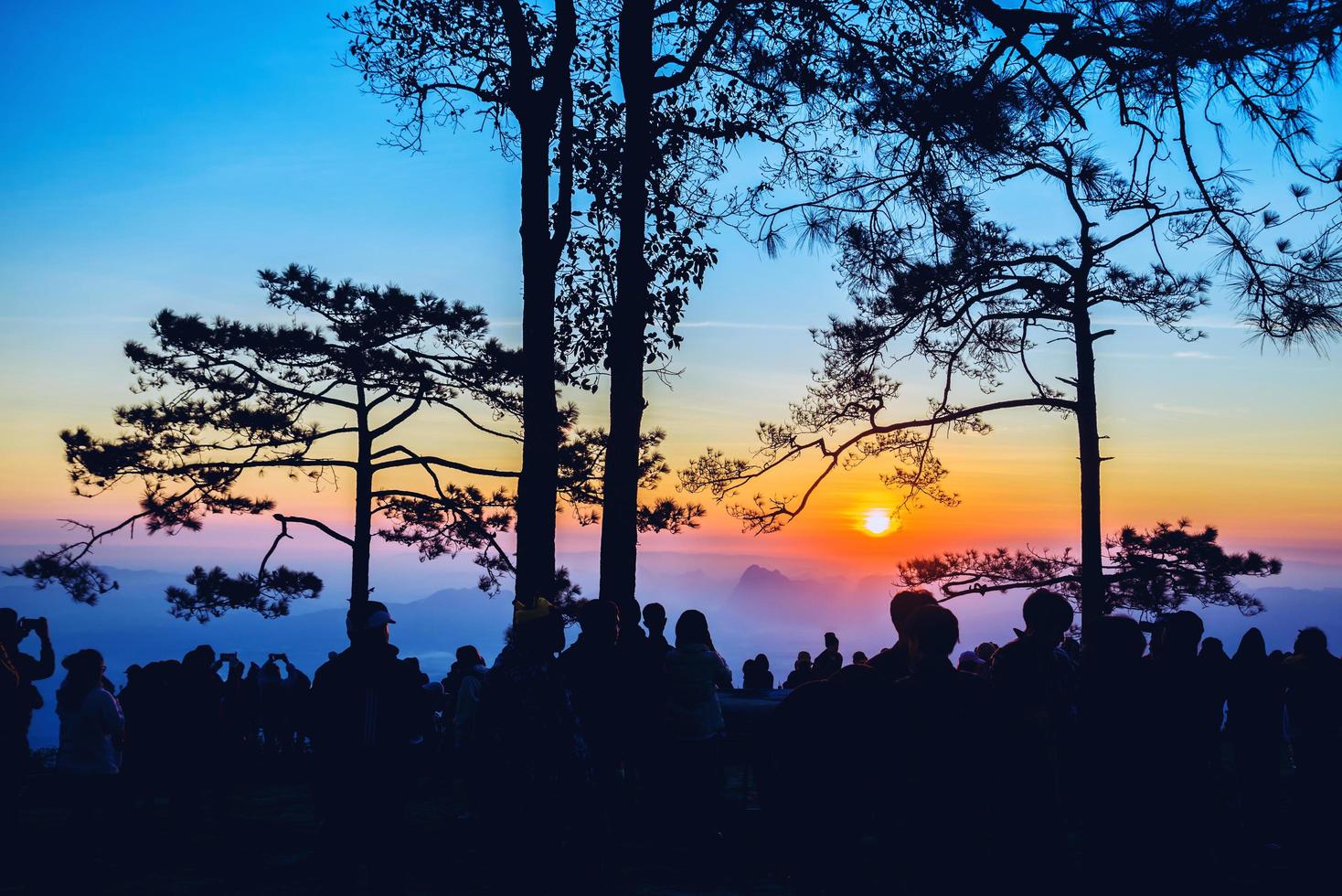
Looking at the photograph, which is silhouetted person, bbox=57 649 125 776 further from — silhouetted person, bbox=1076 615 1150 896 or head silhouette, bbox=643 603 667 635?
silhouetted person, bbox=1076 615 1150 896

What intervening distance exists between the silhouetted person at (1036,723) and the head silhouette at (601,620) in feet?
6.62

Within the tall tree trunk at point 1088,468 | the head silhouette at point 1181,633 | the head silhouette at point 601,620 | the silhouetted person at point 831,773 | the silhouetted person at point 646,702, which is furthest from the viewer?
the tall tree trunk at point 1088,468

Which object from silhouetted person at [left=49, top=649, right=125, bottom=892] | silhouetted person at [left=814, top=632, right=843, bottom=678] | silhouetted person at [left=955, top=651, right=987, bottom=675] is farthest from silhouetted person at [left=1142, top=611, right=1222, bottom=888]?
silhouetted person at [left=49, top=649, right=125, bottom=892]

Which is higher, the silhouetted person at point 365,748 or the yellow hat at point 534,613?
the yellow hat at point 534,613

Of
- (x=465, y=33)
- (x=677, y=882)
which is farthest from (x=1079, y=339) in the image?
(x=677, y=882)

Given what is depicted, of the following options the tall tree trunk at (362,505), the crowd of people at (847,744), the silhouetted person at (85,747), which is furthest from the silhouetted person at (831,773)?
the tall tree trunk at (362,505)

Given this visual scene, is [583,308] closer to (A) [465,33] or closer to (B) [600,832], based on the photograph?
(A) [465,33]

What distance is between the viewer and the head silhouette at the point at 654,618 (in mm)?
7338

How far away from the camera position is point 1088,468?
15.3 meters

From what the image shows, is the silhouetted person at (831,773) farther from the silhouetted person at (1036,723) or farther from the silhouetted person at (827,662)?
the silhouetted person at (827,662)

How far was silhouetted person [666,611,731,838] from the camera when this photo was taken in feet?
22.9

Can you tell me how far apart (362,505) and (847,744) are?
56.0 feet

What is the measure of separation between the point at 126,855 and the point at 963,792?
6777mm

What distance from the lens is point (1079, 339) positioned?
15250 mm
